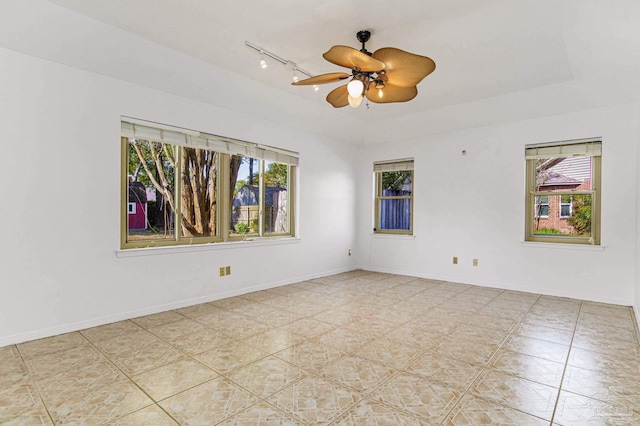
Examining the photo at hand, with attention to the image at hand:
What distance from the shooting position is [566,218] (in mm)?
4656

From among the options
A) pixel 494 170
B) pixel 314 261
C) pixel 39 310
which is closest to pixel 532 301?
pixel 494 170

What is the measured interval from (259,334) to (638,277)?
4.17 meters

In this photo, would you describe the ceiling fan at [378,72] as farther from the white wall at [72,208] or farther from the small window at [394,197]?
the small window at [394,197]

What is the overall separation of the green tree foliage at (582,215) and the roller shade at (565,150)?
58cm

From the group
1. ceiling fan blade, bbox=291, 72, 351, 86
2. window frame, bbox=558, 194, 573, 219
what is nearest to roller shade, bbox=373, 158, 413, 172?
window frame, bbox=558, 194, 573, 219

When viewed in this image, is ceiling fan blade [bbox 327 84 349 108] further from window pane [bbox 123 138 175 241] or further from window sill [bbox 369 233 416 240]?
window sill [bbox 369 233 416 240]

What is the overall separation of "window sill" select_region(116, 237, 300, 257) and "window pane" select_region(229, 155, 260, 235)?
0.24 m

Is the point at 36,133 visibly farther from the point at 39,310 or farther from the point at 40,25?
the point at 39,310

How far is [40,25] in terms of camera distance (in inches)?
105

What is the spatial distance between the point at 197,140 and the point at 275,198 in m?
1.57

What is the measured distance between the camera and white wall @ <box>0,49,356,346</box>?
2816 mm

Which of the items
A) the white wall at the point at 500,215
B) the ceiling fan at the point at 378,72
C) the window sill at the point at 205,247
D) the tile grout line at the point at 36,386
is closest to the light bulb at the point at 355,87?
the ceiling fan at the point at 378,72

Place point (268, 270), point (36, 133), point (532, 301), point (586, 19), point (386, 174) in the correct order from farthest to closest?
point (386, 174) < point (268, 270) < point (532, 301) < point (36, 133) < point (586, 19)

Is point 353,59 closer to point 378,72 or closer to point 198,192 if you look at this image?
point 378,72
